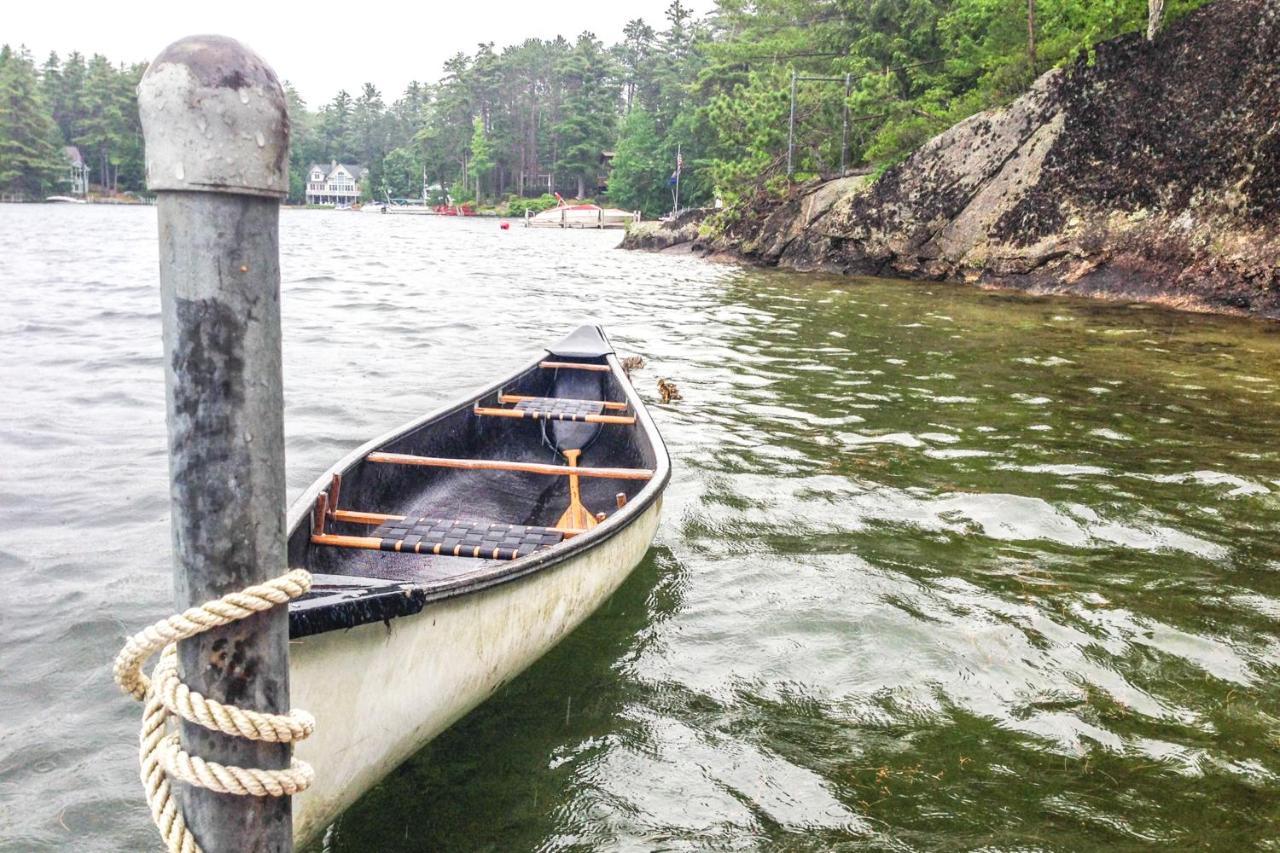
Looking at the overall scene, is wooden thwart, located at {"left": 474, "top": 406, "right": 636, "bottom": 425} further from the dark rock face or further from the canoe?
the dark rock face

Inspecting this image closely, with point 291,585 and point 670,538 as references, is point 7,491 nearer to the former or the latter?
point 670,538

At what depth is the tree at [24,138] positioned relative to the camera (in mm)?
78312

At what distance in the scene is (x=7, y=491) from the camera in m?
6.40

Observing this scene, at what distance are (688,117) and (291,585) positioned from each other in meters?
64.6

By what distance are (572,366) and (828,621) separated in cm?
456

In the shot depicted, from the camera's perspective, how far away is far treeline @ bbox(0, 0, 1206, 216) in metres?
24.4

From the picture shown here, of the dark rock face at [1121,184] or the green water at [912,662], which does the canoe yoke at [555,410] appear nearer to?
the green water at [912,662]

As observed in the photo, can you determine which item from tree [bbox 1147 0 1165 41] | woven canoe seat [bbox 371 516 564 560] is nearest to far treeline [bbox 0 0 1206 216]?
tree [bbox 1147 0 1165 41]

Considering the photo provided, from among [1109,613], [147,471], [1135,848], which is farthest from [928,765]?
[147,471]

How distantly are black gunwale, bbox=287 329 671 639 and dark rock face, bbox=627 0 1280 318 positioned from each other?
15433 millimetres

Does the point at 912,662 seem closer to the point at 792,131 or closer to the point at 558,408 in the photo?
the point at 558,408

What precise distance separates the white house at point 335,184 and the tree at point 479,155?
2723cm

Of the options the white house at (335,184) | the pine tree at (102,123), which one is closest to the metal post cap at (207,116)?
the pine tree at (102,123)

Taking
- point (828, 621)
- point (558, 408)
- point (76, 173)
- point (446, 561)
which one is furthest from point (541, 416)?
point (76, 173)
